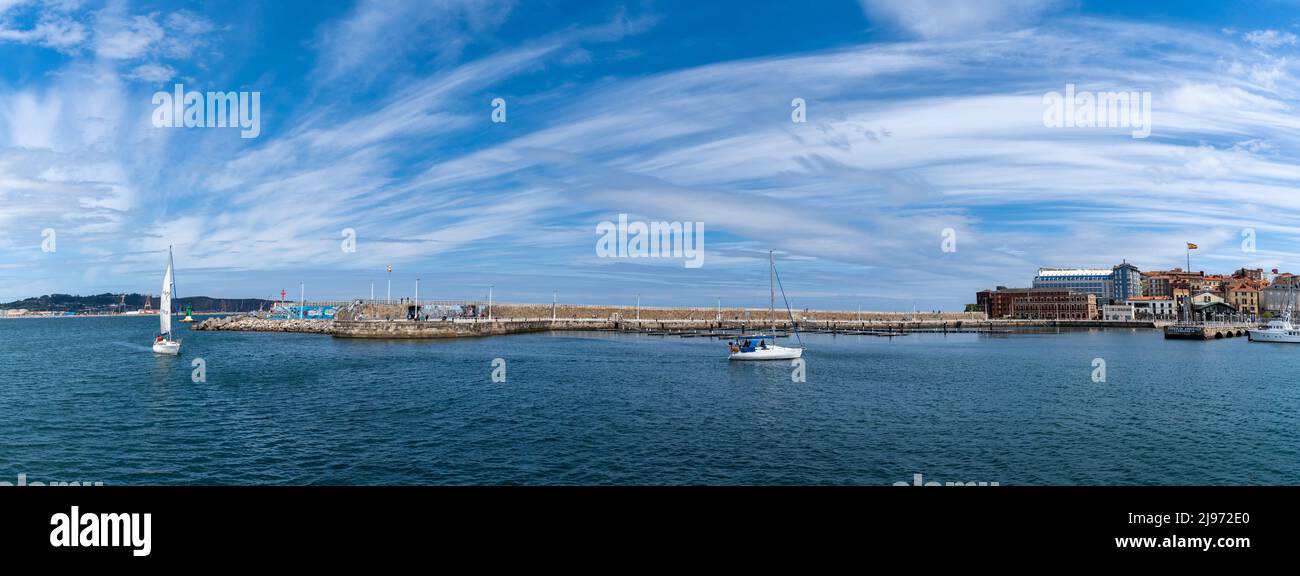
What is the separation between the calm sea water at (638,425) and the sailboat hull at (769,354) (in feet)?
20.8

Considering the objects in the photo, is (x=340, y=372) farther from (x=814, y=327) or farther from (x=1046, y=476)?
(x=814, y=327)

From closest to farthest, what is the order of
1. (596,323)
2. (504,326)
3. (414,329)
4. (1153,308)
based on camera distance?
1. (414,329)
2. (504,326)
3. (596,323)
4. (1153,308)

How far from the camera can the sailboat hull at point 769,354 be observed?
54281 millimetres

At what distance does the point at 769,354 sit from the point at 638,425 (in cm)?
3141

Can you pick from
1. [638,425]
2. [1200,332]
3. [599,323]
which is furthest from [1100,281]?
[638,425]

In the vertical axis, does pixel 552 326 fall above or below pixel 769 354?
above

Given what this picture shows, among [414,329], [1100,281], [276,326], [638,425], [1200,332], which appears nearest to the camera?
[638,425]

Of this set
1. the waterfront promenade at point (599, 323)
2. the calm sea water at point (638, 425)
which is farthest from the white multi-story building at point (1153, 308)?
the calm sea water at point (638, 425)

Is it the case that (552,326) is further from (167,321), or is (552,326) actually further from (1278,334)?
(1278,334)

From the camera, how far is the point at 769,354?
179ft

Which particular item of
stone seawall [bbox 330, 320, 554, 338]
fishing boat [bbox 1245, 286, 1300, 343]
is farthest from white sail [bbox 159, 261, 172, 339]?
fishing boat [bbox 1245, 286, 1300, 343]

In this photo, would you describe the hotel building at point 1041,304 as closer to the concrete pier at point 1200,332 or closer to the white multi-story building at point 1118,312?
the white multi-story building at point 1118,312
